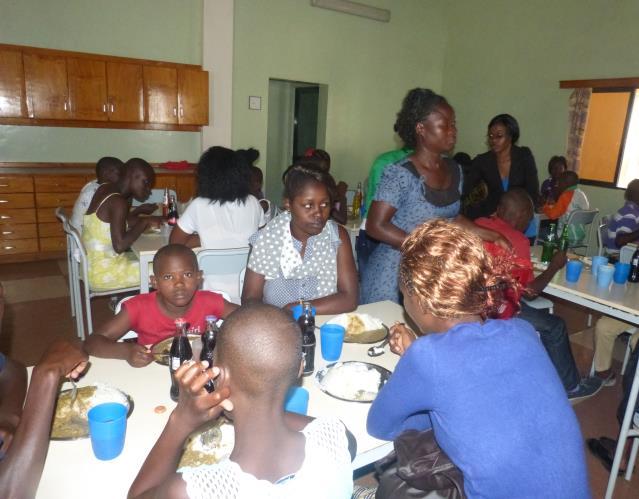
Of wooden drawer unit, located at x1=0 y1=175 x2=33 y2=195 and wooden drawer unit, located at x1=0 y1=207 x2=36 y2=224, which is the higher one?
wooden drawer unit, located at x1=0 y1=175 x2=33 y2=195

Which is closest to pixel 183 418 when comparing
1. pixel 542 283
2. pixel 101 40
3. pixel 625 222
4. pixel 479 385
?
pixel 479 385

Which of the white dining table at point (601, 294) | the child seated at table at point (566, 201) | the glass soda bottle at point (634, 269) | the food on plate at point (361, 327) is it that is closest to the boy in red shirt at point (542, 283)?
the white dining table at point (601, 294)

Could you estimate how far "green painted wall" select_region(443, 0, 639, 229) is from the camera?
7.45 meters

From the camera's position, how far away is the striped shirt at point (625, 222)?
4.94 metres

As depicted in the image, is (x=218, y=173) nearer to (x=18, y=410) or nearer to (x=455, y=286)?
(x=18, y=410)

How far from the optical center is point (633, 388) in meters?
2.52

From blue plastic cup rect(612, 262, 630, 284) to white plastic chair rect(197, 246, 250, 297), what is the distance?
8.38ft

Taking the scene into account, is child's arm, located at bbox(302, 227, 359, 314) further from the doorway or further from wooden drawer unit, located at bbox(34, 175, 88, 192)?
the doorway

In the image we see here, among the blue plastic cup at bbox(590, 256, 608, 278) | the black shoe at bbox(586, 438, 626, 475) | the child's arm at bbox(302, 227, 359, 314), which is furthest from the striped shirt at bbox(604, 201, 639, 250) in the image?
the child's arm at bbox(302, 227, 359, 314)

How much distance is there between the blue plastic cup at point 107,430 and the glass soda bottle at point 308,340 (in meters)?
0.65

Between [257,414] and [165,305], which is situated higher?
[257,414]

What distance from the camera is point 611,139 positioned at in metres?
7.57

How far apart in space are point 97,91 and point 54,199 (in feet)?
5.55

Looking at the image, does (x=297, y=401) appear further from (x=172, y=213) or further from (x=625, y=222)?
(x=625, y=222)
